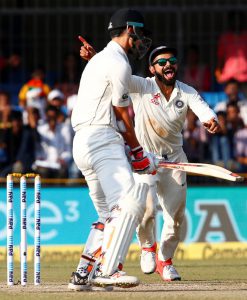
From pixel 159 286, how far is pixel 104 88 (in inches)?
76.4

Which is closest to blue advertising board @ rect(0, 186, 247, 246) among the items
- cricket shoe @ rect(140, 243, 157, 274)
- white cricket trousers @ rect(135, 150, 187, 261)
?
white cricket trousers @ rect(135, 150, 187, 261)

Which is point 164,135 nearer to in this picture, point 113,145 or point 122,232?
point 113,145

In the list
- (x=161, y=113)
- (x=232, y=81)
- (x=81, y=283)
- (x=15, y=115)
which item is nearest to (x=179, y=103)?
(x=161, y=113)

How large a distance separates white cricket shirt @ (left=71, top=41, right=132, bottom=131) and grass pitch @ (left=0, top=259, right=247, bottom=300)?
128cm

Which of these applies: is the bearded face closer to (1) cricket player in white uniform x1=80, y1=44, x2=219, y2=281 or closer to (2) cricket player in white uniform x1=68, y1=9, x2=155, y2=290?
(1) cricket player in white uniform x1=80, y1=44, x2=219, y2=281

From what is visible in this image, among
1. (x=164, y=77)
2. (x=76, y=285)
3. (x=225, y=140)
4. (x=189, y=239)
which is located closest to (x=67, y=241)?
(x=189, y=239)

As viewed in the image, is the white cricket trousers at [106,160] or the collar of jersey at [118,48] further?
the collar of jersey at [118,48]

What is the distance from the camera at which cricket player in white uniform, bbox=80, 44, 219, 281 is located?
9.99 meters

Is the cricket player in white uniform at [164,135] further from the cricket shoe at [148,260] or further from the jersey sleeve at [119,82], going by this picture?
the jersey sleeve at [119,82]

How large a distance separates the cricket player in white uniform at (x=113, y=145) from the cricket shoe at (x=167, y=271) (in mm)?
1664

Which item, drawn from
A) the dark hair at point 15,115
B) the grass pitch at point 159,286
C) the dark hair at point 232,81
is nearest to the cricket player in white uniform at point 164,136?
the grass pitch at point 159,286

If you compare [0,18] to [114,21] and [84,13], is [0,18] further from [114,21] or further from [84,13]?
[114,21]

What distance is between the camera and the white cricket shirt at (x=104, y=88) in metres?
7.92

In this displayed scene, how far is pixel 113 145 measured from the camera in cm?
805
